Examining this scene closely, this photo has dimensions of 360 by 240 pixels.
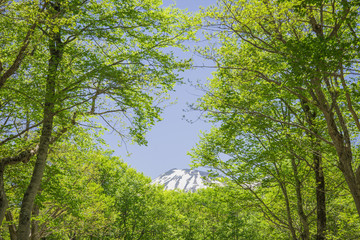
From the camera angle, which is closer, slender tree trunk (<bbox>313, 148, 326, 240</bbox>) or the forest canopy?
the forest canopy

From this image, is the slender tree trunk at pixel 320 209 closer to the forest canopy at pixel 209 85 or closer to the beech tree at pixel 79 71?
the forest canopy at pixel 209 85

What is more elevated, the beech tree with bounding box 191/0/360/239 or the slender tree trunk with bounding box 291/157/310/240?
the beech tree with bounding box 191/0/360/239

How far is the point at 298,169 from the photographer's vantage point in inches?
520

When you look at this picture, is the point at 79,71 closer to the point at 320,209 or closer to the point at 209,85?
the point at 209,85

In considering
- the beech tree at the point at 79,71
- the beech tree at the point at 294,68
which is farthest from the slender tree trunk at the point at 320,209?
the beech tree at the point at 79,71

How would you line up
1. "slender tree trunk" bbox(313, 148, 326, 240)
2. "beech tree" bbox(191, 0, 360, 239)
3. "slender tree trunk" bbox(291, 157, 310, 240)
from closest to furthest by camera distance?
1. "beech tree" bbox(191, 0, 360, 239)
2. "slender tree trunk" bbox(313, 148, 326, 240)
3. "slender tree trunk" bbox(291, 157, 310, 240)

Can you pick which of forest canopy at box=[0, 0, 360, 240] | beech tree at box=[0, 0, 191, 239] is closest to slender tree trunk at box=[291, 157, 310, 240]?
forest canopy at box=[0, 0, 360, 240]

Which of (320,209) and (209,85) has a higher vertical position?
(209,85)

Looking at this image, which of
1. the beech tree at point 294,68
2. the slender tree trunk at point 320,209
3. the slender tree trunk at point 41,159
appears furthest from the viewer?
the slender tree trunk at point 320,209

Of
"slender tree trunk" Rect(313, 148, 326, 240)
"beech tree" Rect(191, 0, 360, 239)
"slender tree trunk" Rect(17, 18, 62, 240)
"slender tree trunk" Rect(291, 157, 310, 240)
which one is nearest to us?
"beech tree" Rect(191, 0, 360, 239)

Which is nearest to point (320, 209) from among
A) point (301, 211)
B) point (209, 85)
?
point (301, 211)

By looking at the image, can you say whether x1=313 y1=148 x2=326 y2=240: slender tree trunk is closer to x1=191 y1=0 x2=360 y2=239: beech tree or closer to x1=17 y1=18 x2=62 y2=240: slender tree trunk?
x1=191 y1=0 x2=360 y2=239: beech tree

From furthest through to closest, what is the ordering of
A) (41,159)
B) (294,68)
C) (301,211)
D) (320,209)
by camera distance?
1. (301,211)
2. (320,209)
3. (41,159)
4. (294,68)

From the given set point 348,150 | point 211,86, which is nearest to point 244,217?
point 211,86
